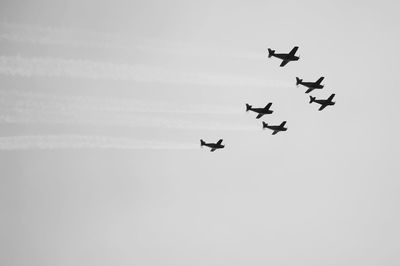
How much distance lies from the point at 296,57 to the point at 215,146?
17.4 m

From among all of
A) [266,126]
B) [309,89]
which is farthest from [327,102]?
[266,126]

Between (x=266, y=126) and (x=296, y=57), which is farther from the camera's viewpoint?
(x=266, y=126)

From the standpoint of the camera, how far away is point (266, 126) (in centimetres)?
9519

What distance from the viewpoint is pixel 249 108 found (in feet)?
304

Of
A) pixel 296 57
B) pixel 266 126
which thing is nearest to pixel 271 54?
pixel 296 57

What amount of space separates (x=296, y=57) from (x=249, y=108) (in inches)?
386

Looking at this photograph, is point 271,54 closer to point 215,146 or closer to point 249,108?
point 249,108

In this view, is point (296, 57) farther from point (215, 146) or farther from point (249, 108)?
point (215, 146)

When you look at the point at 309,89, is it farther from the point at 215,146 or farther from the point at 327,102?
the point at 215,146

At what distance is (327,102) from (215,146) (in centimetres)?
1755

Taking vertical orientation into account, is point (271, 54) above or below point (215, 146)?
above

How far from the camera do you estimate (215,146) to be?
94.8 m

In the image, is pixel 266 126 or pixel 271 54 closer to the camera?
pixel 271 54

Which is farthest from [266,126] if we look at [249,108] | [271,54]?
[271,54]
